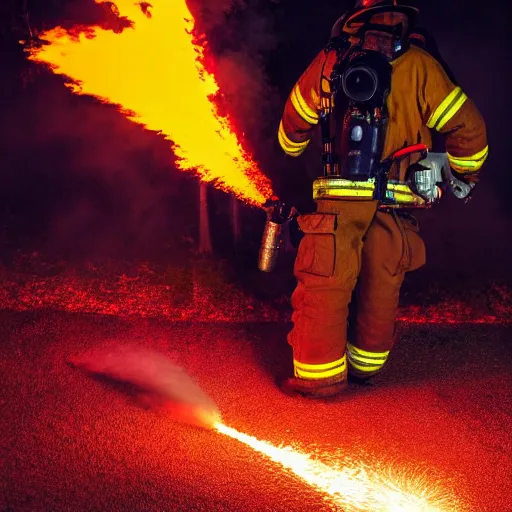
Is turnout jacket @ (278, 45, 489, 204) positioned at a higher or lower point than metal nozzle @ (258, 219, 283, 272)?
higher

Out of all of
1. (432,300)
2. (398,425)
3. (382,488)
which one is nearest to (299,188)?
(432,300)

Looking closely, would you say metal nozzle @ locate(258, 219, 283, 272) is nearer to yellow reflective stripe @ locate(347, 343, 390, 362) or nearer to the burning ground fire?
yellow reflective stripe @ locate(347, 343, 390, 362)

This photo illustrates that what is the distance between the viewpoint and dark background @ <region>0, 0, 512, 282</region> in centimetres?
707

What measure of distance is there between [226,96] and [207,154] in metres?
2.09

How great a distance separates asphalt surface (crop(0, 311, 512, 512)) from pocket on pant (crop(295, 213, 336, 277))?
0.79 metres

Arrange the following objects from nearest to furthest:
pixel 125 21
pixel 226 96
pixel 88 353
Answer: pixel 88 353 < pixel 125 21 < pixel 226 96

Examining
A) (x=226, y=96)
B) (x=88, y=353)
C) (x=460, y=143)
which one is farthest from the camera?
(x=226, y=96)

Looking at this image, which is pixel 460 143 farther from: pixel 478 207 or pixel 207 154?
pixel 478 207

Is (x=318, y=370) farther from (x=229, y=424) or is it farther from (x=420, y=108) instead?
(x=420, y=108)

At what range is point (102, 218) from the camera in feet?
32.8

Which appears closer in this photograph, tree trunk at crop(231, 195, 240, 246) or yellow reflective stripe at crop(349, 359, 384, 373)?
yellow reflective stripe at crop(349, 359, 384, 373)

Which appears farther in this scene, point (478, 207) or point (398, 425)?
point (478, 207)

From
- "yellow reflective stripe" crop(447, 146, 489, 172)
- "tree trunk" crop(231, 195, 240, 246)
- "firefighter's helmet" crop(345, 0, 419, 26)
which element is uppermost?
"firefighter's helmet" crop(345, 0, 419, 26)

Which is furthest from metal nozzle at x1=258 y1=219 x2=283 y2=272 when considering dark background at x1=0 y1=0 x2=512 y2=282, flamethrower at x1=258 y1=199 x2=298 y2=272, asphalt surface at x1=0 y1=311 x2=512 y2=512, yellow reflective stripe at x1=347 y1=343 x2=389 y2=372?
dark background at x1=0 y1=0 x2=512 y2=282
